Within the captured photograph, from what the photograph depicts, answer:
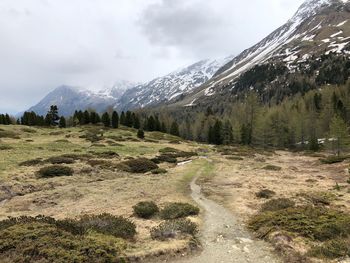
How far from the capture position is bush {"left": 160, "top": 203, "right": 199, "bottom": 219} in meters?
19.8

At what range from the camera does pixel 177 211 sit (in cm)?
2023

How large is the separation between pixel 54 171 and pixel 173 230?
20594 mm

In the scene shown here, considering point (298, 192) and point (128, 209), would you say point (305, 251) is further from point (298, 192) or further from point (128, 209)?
point (298, 192)

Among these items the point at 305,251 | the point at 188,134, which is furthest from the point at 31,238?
the point at 188,134

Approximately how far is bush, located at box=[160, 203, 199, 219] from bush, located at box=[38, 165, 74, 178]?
16.2 m

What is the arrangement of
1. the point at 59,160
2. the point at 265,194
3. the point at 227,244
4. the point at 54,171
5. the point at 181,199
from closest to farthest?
the point at 227,244 < the point at 181,199 < the point at 265,194 < the point at 54,171 < the point at 59,160

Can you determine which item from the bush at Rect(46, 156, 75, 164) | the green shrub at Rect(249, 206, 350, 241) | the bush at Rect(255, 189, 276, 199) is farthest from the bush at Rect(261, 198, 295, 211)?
the bush at Rect(46, 156, 75, 164)

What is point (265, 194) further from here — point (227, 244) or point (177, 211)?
point (227, 244)

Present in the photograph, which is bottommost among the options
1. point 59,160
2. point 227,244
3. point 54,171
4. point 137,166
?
point 227,244

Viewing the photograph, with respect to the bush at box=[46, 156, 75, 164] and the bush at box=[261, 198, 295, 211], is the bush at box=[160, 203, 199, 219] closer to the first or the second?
the bush at box=[261, 198, 295, 211]

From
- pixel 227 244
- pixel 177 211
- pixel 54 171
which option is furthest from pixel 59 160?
pixel 227 244

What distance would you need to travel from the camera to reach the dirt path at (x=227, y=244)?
45.2 feet

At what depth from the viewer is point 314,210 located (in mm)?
19547

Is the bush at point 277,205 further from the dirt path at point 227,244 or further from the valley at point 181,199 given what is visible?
the dirt path at point 227,244
